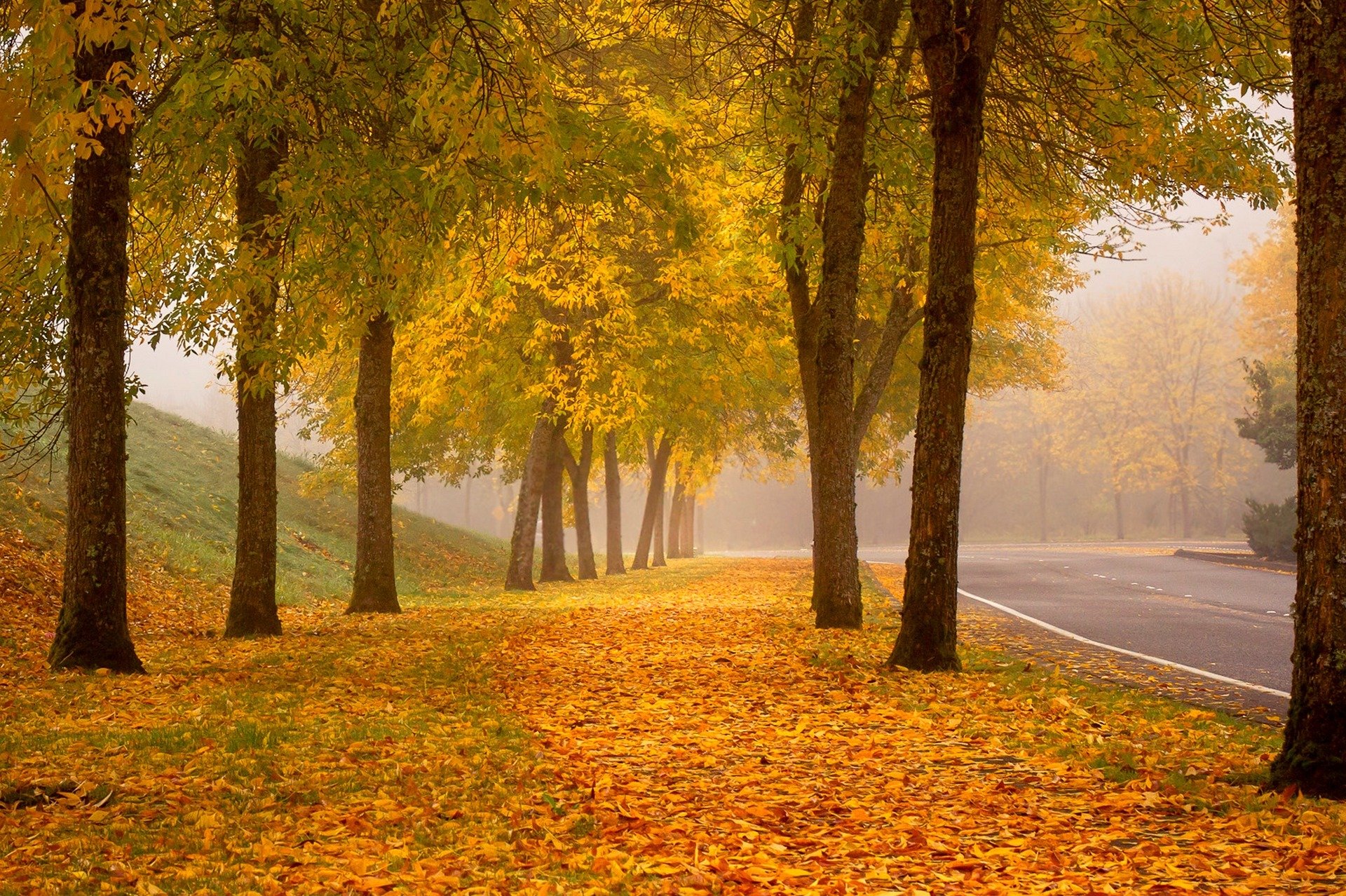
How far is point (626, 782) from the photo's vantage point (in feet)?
20.4

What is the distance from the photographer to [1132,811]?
214 inches

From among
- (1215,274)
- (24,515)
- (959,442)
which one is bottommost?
(24,515)

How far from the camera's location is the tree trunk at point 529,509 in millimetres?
23562

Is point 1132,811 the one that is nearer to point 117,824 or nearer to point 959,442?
point 959,442

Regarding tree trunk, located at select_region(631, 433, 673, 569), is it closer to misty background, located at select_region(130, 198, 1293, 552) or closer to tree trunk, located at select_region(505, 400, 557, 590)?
misty background, located at select_region(130, 198, 1293, 552)

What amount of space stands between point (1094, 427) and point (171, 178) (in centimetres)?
5832

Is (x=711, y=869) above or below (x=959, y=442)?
below

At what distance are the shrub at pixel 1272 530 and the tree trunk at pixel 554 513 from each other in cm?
1839

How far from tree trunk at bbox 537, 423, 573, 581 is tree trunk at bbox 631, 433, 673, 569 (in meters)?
6.84

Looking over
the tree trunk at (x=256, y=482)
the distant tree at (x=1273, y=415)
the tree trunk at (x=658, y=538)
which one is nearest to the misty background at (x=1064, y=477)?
the tree trunk at (x=658, y=538)

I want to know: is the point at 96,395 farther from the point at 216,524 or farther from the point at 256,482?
the point at 216,524

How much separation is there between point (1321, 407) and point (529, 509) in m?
19.7

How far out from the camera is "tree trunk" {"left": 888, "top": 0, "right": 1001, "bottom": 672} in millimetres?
9117

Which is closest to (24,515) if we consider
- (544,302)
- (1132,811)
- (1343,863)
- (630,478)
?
(544,302)
